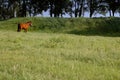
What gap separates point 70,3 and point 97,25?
2745cm

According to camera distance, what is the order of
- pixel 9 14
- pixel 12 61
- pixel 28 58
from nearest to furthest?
1. pixel 12 61
2. pixel 28 58
3. pixel 9 14

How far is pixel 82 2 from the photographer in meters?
65.2

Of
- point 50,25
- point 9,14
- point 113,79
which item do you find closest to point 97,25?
point 50,25

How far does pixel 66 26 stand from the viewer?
39906mm

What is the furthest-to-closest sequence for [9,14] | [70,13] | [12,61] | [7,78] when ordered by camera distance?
[9,14] → [70,13] → [12,61] → [7,78]

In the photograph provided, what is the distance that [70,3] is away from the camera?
2628 inches

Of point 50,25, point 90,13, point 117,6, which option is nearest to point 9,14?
point 90,13

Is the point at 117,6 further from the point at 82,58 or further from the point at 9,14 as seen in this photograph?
the point at 82,58

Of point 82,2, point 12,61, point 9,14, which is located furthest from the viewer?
point 9,14

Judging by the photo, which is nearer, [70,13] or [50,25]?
[50,25]

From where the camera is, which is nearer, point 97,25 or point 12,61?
point 12,61

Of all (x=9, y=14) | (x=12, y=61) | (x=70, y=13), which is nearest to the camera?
(x=12, y=61)

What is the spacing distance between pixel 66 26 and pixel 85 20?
3.08 meters

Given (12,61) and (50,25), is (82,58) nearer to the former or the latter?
(12,61)
